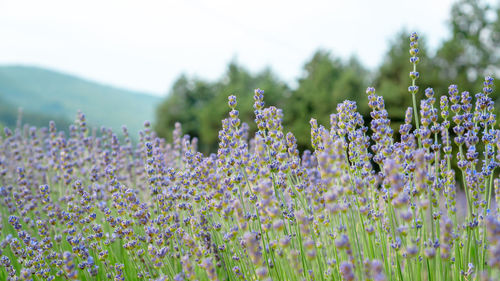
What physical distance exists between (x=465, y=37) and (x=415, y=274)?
2566cm

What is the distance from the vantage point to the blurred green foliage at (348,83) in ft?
54.4

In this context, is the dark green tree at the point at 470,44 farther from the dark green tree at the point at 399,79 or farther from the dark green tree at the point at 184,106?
the dark green tree at the point at 184,106

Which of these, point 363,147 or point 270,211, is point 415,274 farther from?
point 270,211

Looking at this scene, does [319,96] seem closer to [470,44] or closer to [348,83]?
[348,83]

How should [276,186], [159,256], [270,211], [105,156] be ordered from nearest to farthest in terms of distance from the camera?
[270,211] → [159,256] → [276,186] → [105,156]

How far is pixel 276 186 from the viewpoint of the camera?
94.1 inches

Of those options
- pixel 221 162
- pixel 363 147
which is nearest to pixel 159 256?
pixel 221 162

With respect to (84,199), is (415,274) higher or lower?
higher

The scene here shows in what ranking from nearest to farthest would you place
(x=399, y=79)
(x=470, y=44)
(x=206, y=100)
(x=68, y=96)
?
1. (x=399, y=79)
2. (x=470, y=44)
3. (x=206, y=100)
4. (x=68, y=96)

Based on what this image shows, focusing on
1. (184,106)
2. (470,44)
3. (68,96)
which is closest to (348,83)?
(470,44)

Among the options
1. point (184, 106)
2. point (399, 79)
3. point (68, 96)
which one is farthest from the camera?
point (68, 96)

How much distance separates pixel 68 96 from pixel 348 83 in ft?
345

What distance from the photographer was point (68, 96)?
108625mm

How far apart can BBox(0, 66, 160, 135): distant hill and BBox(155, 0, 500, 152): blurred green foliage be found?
61.6 meters
